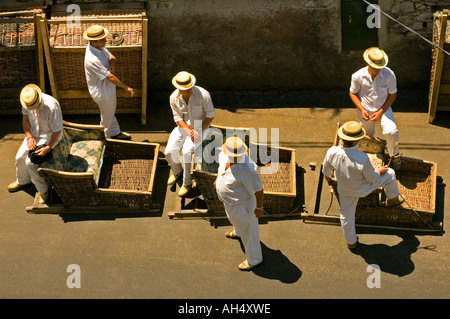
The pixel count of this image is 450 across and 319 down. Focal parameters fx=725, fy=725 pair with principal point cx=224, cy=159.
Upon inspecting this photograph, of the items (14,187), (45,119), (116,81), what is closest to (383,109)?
(116,81)

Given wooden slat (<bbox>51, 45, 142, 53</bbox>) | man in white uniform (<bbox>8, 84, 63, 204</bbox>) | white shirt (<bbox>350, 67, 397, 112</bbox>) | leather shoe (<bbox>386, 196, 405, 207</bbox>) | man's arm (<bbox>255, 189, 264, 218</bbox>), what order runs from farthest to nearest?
wooden slat (<bbox>51, 45, 142, 53</bbox>) → white shirt (<bbox>350, 67, 397, 112</bbox>) → man in white uniform (<bbox>8, 84, 63, 204</bbox>) → leather shoe (<bbox>386, 196, 405, 207</bbox>) → man's arm (<bbox>255, 189, 264, 218</bbox>)

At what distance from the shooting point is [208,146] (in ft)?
31.3

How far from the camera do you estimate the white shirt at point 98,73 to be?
9656 millimetres

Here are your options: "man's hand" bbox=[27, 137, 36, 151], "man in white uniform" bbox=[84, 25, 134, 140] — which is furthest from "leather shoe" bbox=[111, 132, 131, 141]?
"man's hand" bbox=[27, 137, 36, 151]

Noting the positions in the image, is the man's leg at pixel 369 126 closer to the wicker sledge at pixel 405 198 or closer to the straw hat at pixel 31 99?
the wicker sledge at pixel 405 198

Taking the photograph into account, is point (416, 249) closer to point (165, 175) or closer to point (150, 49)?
point (165, 175)

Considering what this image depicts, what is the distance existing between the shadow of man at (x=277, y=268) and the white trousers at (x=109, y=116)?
3008 mm

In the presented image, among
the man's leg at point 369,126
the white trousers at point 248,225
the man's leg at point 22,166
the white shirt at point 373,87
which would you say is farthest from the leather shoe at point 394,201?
the man's leg at point 22,166

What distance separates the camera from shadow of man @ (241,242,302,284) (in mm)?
8312

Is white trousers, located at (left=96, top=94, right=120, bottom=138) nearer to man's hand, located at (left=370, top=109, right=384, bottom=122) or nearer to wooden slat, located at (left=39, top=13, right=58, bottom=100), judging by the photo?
wooden slat, located at (left=39, top=13, right=58, bottom=100)

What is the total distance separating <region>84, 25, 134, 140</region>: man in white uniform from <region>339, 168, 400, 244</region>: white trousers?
11.2ft

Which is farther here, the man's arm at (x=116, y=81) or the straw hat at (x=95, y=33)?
the man's arm at (x=116, y=81)

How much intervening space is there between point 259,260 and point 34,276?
2606 mm

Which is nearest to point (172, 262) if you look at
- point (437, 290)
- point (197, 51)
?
point (437, 290)
